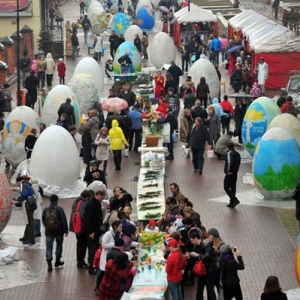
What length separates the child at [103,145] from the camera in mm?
30578

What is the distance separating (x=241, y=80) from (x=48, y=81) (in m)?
6.85

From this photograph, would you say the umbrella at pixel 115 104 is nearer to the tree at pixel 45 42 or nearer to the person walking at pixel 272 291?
the person walking at pixel 272 291

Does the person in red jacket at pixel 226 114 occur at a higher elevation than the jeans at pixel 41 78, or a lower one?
higher

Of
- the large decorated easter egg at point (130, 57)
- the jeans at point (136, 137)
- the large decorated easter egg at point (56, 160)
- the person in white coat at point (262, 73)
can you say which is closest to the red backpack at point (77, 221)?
the large decorated easter egg at point (56, 160)

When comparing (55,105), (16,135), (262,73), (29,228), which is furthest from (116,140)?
(262,73)

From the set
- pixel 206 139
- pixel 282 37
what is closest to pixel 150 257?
pixel 206 139

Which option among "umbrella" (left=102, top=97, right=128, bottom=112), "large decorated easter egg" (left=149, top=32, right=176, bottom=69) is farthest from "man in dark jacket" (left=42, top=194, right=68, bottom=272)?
"large decorated easter egg" (left=149, top=32, right=176, bottom=69)

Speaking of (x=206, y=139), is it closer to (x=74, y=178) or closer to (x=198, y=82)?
(x=74, y=178)

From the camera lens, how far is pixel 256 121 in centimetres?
3197

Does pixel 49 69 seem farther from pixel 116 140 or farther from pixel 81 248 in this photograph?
pixel 81 248

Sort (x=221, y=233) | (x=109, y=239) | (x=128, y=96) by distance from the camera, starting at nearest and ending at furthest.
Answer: (x=109, y=239) < (x=221, y=233) < (x=128, y=96)

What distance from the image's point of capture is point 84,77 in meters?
38.0

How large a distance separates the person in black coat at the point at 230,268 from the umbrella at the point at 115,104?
1399 centimetres

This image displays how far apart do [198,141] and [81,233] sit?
8.15 meters
